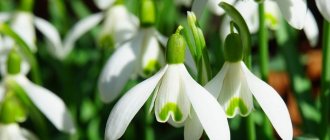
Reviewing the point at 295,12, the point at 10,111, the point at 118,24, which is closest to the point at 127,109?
the point at 295,12

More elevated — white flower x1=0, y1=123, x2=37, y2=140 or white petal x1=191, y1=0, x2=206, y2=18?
white petal x1=191, y1=0, x2=206, y2=18

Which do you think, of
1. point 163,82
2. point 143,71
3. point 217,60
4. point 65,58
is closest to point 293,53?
point 217,60

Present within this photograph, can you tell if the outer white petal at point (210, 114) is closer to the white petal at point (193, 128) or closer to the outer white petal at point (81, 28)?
the white petal at point (193, 128)

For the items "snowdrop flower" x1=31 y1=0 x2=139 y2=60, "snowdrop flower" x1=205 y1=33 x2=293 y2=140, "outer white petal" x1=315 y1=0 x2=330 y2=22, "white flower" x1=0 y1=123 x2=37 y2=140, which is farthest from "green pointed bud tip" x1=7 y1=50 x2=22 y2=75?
"outer white petal" x1=315 y1=0 x2=330 y2=22

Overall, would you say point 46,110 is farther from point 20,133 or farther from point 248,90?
point 248,90

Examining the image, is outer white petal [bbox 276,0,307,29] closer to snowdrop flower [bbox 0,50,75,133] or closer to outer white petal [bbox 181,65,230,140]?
outer white petal [bbox 181,65,230,140]

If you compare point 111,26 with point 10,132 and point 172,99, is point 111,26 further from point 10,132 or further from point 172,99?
point 172,99

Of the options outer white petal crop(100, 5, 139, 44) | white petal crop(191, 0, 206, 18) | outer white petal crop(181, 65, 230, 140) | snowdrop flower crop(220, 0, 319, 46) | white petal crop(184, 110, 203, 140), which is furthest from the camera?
outer white petal crop(100, 5, 139, 44)
